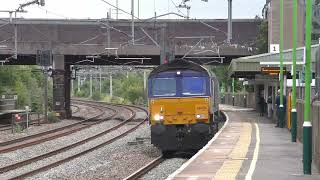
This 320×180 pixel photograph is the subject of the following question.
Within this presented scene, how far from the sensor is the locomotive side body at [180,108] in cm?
2091

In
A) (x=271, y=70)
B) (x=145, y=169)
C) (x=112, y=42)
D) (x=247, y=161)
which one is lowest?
(x=145, y=169)

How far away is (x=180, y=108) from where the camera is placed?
2114cm

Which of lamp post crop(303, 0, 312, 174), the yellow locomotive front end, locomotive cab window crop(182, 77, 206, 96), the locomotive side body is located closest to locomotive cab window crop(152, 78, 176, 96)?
the locomotive side body

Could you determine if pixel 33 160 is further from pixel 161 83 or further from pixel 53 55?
pixel 53 55

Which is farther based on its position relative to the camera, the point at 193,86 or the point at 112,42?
the point at 112,42

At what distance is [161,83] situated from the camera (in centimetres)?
2170

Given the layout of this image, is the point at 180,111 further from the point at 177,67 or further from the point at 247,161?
the point at 247,161

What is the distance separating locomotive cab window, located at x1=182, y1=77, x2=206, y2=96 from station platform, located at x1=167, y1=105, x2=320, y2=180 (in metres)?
1.74

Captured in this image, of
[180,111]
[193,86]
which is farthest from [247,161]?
[193,86]

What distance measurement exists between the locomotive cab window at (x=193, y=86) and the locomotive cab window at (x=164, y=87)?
38cm

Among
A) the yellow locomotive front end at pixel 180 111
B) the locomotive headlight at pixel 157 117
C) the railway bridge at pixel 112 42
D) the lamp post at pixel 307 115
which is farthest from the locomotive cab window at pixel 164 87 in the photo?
the railway bridge at pixel 112 42

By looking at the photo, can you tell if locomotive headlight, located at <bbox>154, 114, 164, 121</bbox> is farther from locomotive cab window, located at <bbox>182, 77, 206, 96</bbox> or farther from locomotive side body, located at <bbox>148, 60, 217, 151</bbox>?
locomotive cab window, located at <bbox>182, 77, 206, 96</bbox>

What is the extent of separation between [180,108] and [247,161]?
273 inches

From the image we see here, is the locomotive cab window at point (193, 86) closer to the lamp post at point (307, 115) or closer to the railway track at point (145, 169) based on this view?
the railway track at point (145, 169)
